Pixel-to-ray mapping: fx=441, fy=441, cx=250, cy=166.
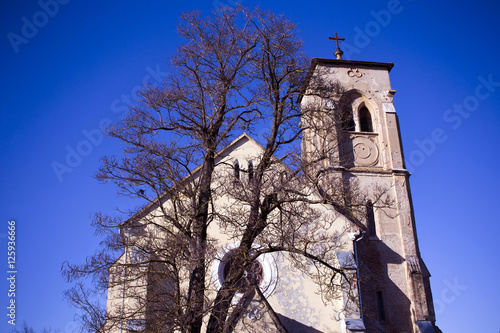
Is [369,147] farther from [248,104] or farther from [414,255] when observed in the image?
[248,104]

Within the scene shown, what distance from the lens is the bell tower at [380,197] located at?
17.3 meters

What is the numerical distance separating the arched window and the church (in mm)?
50

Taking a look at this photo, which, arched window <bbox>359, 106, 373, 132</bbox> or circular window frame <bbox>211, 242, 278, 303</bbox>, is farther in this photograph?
arched window <bbox>359, 106, 373, 132</bbox>

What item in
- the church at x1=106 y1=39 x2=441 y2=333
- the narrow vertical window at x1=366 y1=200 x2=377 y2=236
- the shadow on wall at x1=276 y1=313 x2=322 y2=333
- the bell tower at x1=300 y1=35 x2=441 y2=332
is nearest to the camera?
the church at x1=106 y1=39 x2=441 y2=333

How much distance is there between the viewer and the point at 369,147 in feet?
68.0

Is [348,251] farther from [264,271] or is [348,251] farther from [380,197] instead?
[264,271]

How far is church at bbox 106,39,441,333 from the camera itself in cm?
1176

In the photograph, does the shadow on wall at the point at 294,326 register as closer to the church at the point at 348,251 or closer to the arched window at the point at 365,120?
the church at the point at 348,251

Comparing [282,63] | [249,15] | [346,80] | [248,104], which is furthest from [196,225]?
[346,80]

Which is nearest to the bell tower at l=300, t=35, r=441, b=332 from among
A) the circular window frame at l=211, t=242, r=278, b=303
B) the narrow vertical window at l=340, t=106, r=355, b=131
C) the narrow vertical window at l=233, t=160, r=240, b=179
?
the narrow vertical window at l=340, t=106, r=355, b=131

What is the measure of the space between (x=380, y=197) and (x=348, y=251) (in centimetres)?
254

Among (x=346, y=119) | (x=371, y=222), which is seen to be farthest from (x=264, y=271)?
(x=346, y=119)

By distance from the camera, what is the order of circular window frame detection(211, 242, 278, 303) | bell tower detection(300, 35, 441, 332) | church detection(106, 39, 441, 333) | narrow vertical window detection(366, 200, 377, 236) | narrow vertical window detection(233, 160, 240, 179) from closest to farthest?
1. narrow vertical window detection(233, 160, 240, 179)
2. church detection(106, 39, 441, 333)
3. circular window frame detection(211, 242, 278, 303)
4. bell tower detection(300, 35, 441, 332)
5. narrow vertical window detection(366, 200, 377, 236)

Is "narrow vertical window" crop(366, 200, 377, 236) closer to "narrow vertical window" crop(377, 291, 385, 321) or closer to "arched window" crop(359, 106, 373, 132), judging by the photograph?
"narrow vertical window" crop(377, 291, 385, 321)
